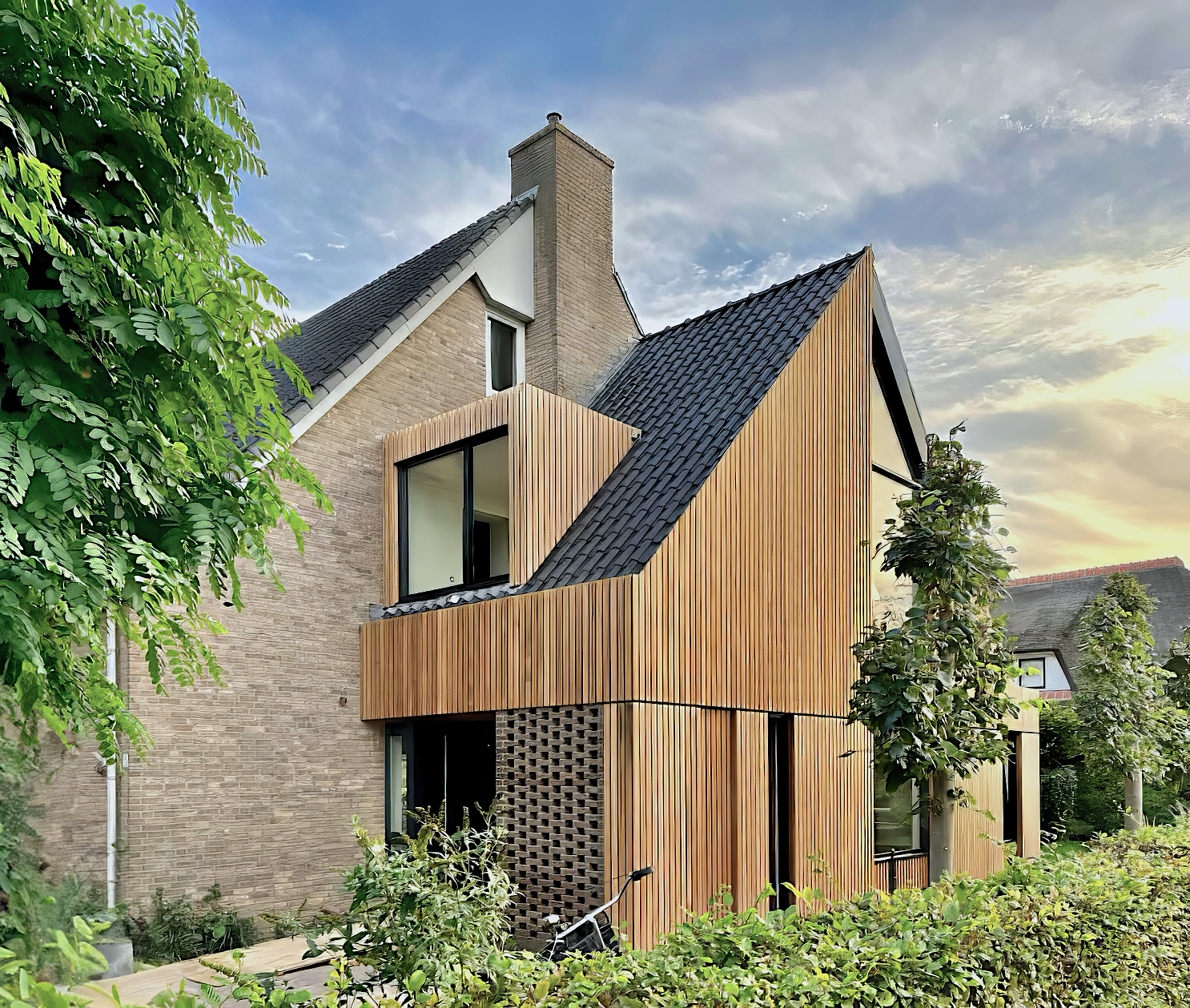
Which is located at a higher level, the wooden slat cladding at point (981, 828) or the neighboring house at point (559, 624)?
the neighboring house at point (559, 624)

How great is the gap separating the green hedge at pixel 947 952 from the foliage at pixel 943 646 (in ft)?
4.33

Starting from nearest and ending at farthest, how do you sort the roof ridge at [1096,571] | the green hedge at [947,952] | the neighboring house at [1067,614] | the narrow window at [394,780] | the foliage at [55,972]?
the foliage at [55,972]
the green hedge at [947,952]
the narrow window at [394,780]
the neighboring house at [1067,614]
the roof ridge at [1096,571]

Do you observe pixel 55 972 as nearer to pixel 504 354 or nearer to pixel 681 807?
pixel 681 807

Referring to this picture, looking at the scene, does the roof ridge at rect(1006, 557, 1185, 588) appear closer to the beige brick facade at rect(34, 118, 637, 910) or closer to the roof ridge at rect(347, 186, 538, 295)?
the roof ridge at rect(347, 186, 538, 295)

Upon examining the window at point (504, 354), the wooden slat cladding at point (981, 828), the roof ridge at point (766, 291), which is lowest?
the wooden slat cladding at point (981, 828)

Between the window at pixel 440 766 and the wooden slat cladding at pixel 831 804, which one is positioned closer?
the wooden slat cladding at pixel 831 804

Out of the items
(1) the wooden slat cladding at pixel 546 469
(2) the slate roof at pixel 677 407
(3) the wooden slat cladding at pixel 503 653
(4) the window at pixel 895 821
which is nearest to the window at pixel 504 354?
(2) the slate roof at pixel 677 407

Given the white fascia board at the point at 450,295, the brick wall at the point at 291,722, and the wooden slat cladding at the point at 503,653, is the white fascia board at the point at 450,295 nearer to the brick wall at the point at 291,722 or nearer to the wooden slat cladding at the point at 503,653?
the brick wall at the point at 291,722

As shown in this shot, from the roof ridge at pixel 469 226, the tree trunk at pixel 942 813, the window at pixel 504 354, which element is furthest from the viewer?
the roof ridge at pixel 469 226

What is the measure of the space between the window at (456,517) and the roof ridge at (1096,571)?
2761 cm

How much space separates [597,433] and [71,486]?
764 cm

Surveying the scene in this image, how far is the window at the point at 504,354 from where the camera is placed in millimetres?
12883

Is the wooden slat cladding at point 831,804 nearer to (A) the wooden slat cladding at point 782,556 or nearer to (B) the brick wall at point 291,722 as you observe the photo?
(A) the wooden slat cladding at point 782,556

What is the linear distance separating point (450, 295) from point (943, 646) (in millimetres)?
7521
